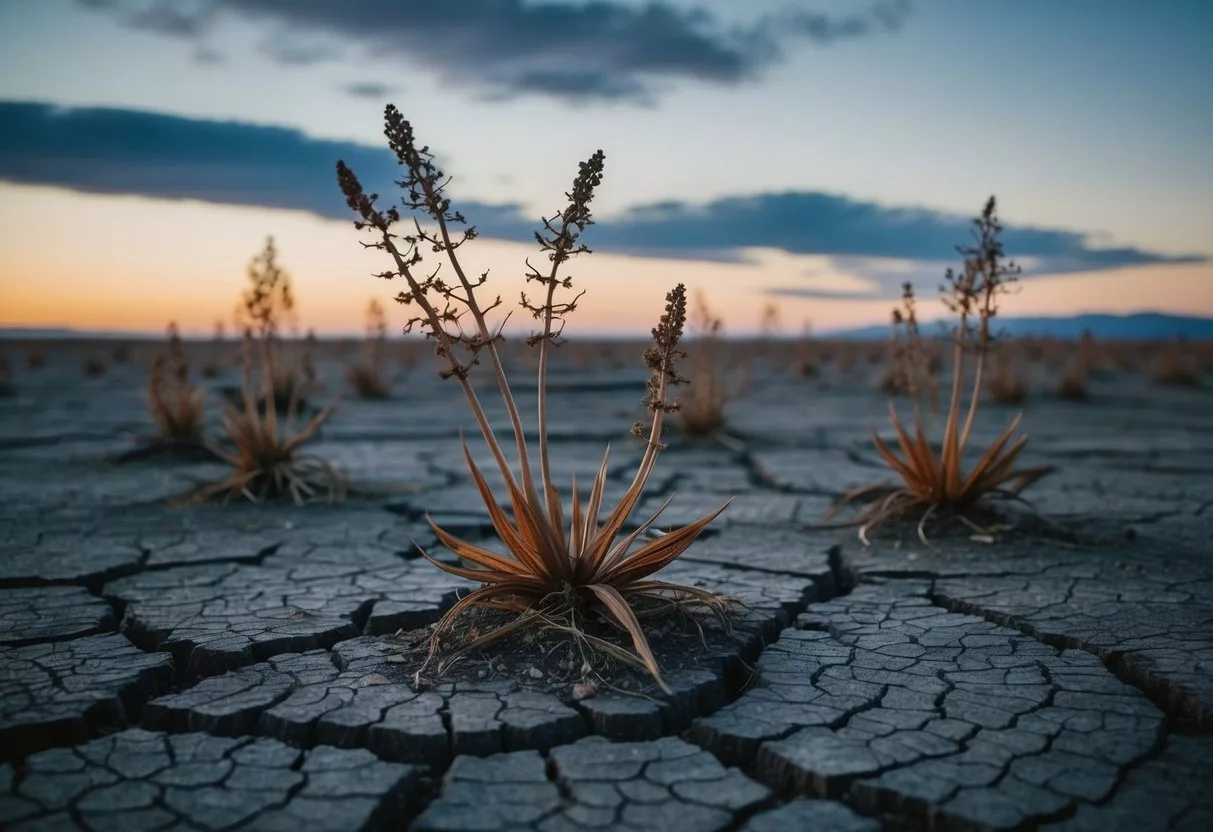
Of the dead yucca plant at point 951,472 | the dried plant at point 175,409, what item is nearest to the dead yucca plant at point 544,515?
the dead yucca plant at point 951,472

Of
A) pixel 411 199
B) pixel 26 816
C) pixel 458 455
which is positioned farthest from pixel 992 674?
pixel 458 455

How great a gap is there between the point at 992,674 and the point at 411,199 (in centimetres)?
200

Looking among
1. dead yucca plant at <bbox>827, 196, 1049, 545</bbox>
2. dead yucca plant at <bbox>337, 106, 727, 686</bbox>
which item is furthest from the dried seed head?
dead yucca plant at <bbox>827, 196, 1049, 545</bbox>

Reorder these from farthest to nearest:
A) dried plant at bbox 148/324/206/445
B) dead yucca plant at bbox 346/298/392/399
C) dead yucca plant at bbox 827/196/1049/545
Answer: dead yucca plant at bbox 346/298/392/399 < dried plant at bbox 148/324/206/445 < dead yucca plant at bbox 827/196/1049/545

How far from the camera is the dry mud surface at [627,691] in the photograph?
1.92 m

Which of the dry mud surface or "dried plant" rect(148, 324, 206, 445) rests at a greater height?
"dried plant" rect(148, 324, 206, 445)

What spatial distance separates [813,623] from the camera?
10.2 ft

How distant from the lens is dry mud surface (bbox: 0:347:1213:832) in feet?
6.30

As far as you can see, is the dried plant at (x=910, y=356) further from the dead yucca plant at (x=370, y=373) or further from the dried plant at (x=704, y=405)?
the dead yucca plant at (x=370, y=373)

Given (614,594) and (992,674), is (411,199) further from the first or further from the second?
(992,674)

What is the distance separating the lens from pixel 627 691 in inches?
91.8

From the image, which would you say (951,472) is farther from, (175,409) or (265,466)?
(175,409)

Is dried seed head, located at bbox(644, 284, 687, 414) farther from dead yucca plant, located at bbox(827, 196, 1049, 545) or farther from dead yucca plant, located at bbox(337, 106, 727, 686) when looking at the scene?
dead yucca plant, located at bbox(827, 196, 1049, 545)

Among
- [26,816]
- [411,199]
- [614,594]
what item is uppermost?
[411,199]
